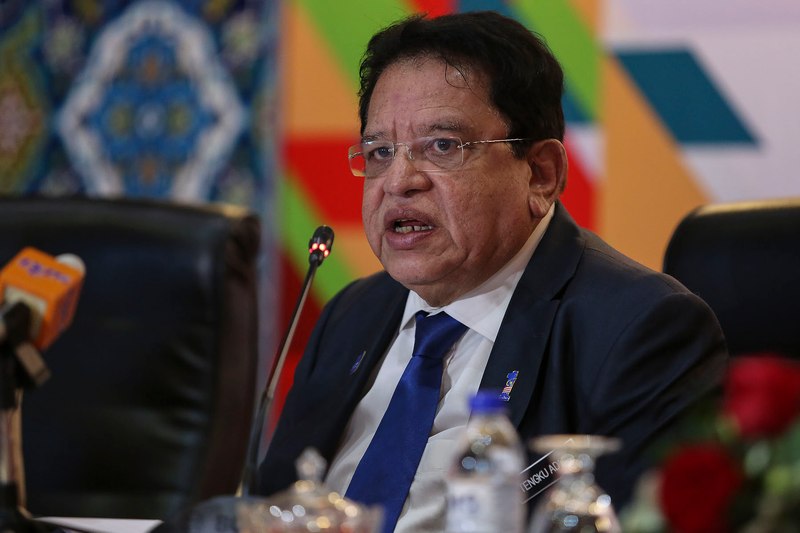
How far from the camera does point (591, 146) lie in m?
3.21

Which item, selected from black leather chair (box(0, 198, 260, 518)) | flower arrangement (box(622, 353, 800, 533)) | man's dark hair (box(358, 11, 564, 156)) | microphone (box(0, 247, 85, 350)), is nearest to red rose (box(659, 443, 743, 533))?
flower arrangement (box(622, 353, 800, 533))

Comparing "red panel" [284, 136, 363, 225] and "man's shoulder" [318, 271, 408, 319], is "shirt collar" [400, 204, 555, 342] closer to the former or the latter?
"man's shoulder" [318, 271, 408, 319]

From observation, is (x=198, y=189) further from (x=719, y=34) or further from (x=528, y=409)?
(x=528, y=409)

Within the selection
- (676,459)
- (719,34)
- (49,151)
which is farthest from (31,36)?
(676,459)

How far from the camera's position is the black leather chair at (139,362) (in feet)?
7.67

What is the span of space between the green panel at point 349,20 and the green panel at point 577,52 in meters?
0.42

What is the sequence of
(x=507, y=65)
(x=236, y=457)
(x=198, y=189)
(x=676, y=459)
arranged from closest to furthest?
(x=676, y=459), (x=507, y=65), (x=236, y=457), (x=198, y=189)

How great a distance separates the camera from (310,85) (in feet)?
11.3

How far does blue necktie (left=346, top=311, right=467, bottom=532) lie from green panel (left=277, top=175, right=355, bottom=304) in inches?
56.8

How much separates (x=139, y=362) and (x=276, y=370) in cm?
72

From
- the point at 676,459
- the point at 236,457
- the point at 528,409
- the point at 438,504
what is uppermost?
the point at 676,459

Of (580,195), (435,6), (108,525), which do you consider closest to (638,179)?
(580,195)

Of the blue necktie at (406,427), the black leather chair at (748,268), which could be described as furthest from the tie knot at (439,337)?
the black leather chair at (748,268)

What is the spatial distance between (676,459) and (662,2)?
2562 mm
